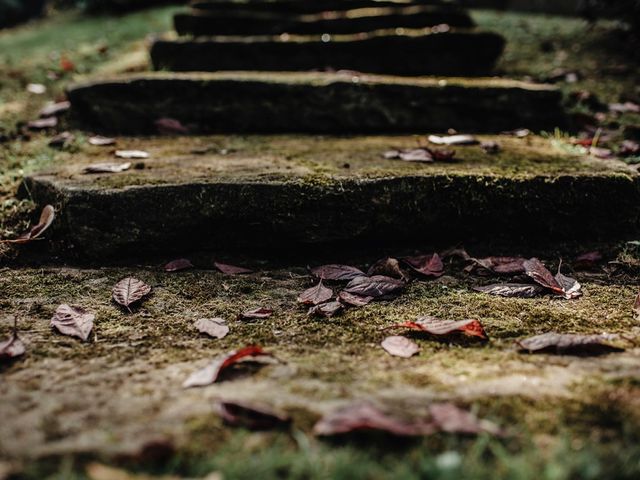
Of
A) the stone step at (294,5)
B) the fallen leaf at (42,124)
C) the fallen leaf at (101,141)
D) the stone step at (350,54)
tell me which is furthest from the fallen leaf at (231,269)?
the stone step at (294,5)

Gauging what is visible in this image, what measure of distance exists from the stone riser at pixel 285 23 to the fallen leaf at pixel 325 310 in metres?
3.01

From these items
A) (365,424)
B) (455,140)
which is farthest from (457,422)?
(455,140)

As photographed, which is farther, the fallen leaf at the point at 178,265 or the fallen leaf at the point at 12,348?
the fallen leaf at the point at 178,265

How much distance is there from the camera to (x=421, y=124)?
2.63 meters

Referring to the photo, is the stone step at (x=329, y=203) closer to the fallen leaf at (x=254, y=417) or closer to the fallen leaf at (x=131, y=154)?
the fallen leaf at (x=131, y=154)

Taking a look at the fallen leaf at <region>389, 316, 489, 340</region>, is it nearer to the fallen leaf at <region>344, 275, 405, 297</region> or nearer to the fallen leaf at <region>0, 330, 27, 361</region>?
the fallen leaf at <region>344, 275, 405, 297</region>

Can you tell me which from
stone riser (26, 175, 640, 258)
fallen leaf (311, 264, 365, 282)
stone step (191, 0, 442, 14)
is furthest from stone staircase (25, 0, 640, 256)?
stone step (191, 0, 442, 14)

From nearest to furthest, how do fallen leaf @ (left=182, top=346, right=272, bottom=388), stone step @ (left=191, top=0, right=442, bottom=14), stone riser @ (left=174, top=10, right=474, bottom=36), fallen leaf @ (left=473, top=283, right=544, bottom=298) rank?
fallen leaf @ (left=182, top=346, right=272, bottom=388) < fallen leaf @ (left=473, top=283, right=544, bottom=298) < stone riser @ (left=174, top=10, right=474, bottom=36) < stone step @ (left=191, top=0, right=442, bottom=14)

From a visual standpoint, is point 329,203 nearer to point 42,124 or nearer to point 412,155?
point 412,155

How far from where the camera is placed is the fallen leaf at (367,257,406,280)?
170 cm

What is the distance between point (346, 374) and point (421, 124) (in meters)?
1.74

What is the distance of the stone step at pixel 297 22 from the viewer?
396 cm

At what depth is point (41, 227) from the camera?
1.80m

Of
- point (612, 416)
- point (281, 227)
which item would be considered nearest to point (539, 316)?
point (612, 416)
